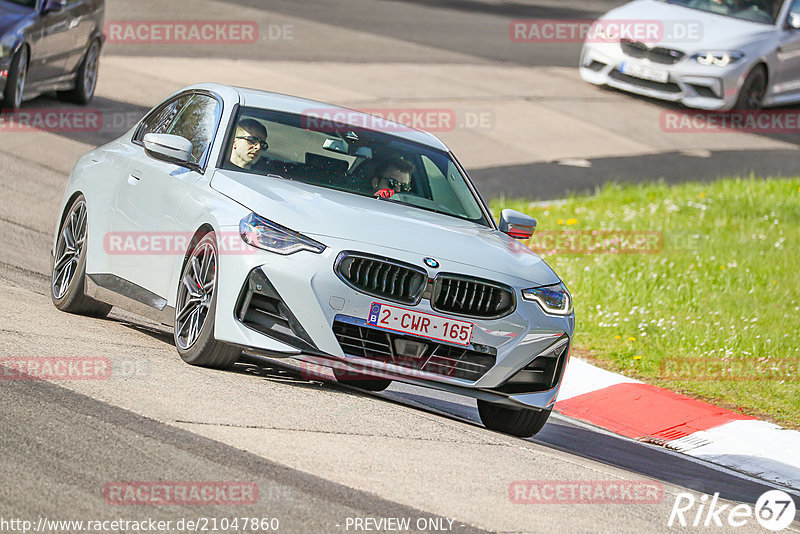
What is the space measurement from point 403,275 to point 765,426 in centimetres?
372

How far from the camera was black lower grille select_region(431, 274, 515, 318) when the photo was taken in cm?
708

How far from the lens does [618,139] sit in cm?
1991

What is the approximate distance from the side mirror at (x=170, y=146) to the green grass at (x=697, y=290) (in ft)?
14.6

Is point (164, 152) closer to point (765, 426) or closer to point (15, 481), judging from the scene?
point (15, 481)

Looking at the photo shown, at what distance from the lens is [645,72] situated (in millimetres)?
21047

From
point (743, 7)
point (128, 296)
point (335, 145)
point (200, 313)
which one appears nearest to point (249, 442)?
point (200, 313)

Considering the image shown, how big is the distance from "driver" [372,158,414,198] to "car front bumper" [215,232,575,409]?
4.00ft

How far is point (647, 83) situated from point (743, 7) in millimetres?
2277

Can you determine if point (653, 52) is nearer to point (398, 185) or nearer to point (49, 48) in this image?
point (49, 48)

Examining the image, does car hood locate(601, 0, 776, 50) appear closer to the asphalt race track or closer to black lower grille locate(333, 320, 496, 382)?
the asphalt race track

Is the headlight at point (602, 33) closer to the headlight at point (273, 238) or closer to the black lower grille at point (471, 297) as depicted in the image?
the black lower grille at point (471, 297)

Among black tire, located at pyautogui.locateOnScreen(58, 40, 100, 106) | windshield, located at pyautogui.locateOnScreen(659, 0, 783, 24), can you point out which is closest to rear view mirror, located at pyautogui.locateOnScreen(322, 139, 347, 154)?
black tire, located at pyautogui.locateOnScreen(58, 40, 100, 106)

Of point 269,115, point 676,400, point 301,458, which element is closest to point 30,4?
point 269,115

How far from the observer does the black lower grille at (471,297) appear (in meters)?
7.08
